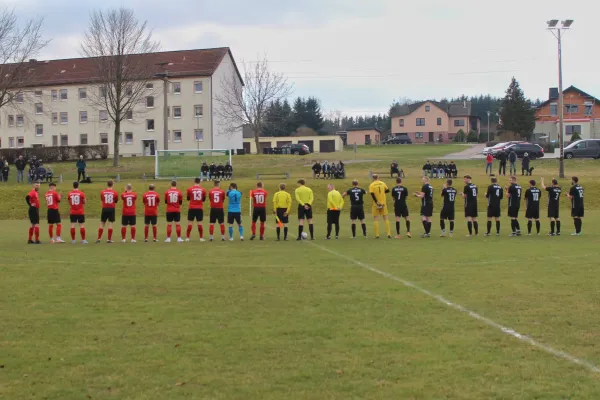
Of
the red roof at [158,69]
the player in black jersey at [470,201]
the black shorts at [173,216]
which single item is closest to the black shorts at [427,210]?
the player in black jersey at [470,201]

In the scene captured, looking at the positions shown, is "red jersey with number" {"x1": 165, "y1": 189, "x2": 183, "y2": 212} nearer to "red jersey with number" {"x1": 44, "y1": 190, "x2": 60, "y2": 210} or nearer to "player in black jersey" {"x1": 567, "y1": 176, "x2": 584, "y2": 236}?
"red jersey with number" {"x1": 44, "y1": 190, "x2": 60, "y2": 210}

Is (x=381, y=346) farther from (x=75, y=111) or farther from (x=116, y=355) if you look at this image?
(x=75, y=111)

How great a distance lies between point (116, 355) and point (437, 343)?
150 inches

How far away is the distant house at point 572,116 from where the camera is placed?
95.1 meters

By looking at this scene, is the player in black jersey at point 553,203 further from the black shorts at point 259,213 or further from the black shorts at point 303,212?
the black shorts at point 259,213

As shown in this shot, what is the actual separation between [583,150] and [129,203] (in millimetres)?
49489

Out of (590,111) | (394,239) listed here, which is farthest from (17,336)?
(590,111)

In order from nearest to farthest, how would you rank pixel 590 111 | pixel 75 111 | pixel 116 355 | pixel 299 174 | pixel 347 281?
pixel 116 355 < pixel 347 281 < pixel 299 174 < pixel 75 111 < pixel 590 111

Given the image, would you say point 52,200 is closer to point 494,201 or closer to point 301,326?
point 494,201

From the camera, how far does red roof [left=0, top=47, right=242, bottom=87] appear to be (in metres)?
81.0

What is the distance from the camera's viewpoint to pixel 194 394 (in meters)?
6.70

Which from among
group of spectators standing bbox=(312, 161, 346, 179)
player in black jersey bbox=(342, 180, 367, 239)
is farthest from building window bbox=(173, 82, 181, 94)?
player in black jersey bbox=(342, 180, 367, 239)

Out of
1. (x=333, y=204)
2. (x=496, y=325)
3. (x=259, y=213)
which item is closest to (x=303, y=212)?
(x=333, y=204)

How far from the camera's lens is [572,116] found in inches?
3925
